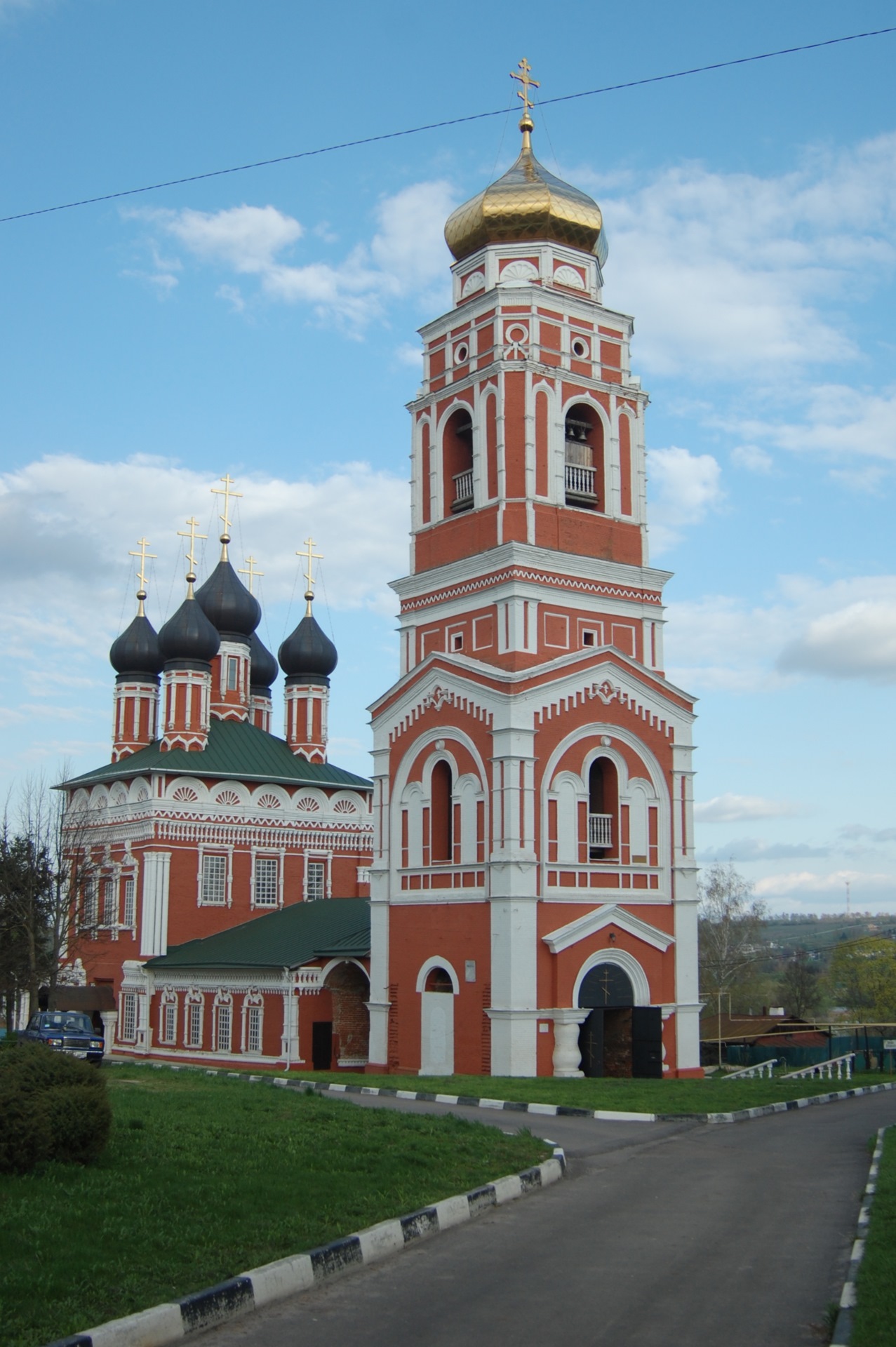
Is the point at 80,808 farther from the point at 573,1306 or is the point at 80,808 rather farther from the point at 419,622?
the point at 573,1306

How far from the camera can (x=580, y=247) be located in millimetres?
28984

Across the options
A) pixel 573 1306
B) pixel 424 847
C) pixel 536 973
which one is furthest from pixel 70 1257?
pixel 424 847

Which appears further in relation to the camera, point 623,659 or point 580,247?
point 580,247

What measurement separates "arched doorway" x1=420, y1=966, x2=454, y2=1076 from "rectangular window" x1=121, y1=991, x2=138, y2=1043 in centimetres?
1338

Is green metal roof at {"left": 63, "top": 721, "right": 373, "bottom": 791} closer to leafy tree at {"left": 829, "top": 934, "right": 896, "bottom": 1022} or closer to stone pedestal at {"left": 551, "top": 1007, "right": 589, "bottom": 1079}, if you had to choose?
stone pedestal at {"left": 551, "top": 1007, "right": 589, "bottom": 1079}

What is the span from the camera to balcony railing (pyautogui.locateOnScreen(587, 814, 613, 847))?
1022 inches

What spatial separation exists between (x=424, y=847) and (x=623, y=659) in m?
5.42

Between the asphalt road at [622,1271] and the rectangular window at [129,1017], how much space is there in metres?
25.6

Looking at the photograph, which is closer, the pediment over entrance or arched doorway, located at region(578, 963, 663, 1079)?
the pediment over entrance

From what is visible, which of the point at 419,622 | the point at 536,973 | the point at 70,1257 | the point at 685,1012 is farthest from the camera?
the point at 419,622

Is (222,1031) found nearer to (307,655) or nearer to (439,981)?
(439,981)

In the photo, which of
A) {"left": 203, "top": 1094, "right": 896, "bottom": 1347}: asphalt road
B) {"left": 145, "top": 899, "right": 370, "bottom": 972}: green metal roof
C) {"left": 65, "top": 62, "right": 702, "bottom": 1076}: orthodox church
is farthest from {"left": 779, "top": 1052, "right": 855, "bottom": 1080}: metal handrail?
{"left": 203, "top": 1094, "right": 896, "bottom": 1347}: asphalt road

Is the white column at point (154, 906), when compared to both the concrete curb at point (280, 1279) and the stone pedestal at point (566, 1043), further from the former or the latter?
the concrete curb at point (280, 1279)

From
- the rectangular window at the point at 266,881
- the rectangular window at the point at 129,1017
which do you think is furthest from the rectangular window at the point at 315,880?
the rectangular window at the point at 129,1017
